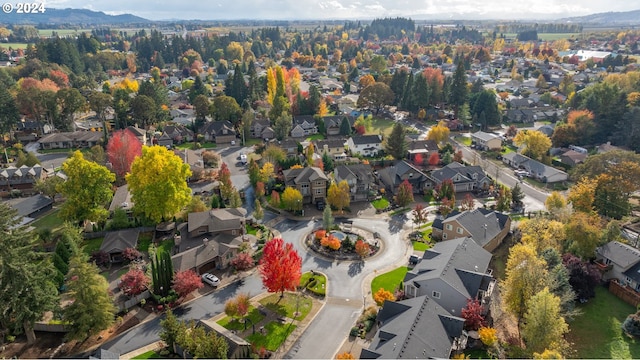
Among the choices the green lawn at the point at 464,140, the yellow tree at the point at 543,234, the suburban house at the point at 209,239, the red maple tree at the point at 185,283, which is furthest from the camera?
the green lawn at the point at 464,140

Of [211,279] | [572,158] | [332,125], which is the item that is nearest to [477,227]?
[211,279]

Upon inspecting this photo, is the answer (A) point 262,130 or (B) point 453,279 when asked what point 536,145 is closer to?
(B) point 453,279

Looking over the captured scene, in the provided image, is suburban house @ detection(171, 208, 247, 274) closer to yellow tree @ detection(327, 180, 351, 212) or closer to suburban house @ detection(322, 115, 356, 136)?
yellow tree @ detection(327, 180, 351, 212)

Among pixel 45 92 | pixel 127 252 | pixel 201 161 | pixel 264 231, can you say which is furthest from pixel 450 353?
pixel 45 92

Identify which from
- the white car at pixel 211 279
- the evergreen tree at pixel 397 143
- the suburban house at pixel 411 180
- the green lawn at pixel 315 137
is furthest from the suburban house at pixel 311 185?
the green lawn at pixel 315 137

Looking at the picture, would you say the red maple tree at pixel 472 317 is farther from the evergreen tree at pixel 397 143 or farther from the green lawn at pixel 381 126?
the green lawn at pixel 381 126

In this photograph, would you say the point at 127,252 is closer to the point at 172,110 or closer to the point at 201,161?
the point at 201,161
